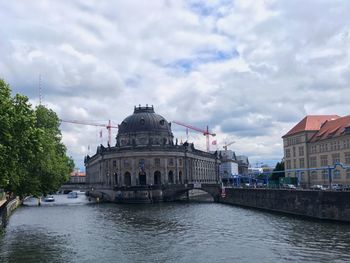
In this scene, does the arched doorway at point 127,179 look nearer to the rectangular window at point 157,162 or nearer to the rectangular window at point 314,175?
the rectangular window at point 157,162

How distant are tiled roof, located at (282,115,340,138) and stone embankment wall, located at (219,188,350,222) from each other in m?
35.4

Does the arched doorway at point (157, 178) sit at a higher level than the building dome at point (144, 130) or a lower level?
lower

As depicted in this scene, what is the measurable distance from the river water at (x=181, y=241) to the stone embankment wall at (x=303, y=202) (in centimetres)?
202

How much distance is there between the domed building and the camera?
123 meters

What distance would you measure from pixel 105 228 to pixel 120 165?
83660mm

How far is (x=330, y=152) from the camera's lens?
350ft

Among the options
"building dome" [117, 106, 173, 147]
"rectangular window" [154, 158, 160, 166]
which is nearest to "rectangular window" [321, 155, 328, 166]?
"rectangular window" [154, 158, 160, 166]

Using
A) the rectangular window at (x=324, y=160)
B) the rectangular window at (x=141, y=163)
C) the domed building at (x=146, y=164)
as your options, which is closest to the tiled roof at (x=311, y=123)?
the rectangular window at (x=324, y=160)

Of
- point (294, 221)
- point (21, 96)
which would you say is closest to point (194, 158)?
point (294, 221)

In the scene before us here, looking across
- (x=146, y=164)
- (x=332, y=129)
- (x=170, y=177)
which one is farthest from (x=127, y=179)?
(x=332, y=129)

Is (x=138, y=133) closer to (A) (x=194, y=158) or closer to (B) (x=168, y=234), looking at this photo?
(A) (x=194, y=158)

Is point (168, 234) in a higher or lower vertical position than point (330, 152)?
lower

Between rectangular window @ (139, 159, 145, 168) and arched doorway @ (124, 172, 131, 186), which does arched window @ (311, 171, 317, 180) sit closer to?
rectangular window @ (139, 159, 145, 168)

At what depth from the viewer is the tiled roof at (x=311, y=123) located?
385 feet
